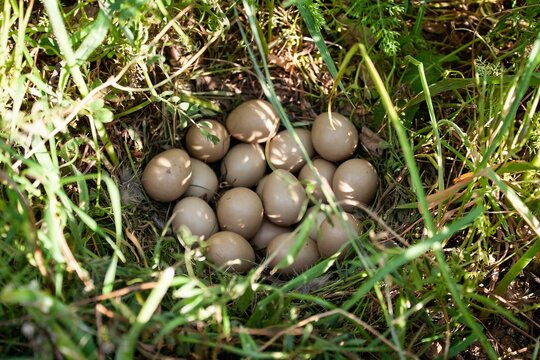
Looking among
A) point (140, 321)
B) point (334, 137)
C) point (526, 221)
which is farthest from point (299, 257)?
point (140, 321)

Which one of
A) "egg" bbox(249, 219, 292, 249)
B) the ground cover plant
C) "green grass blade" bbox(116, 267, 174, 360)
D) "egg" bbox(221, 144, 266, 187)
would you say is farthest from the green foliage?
"green grass blade" bbox(116, 267, 174, 360)

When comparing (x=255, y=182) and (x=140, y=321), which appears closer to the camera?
(x=140, y=321)

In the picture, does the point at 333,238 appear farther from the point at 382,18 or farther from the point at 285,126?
the point at 382,18

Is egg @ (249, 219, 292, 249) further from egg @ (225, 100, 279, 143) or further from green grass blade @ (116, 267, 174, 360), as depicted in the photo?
green grass blade @ (116, 267, 174, 360)

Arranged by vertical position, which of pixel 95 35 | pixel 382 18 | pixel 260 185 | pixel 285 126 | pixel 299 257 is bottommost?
pixel 299 257

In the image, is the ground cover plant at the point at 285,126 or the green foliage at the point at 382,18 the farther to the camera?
the green foliage at the point at 382,18

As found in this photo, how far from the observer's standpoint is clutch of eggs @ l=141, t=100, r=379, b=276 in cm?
177

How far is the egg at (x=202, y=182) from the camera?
190 cm

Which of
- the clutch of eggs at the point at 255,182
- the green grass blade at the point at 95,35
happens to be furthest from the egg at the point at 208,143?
the green grass blade at the point at 95,35

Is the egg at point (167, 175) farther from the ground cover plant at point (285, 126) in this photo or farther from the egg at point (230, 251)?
the egg at point (230, 251)

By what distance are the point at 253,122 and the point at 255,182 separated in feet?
0.65

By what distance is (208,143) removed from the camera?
74.4 inches

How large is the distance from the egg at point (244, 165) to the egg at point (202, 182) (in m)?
0.06

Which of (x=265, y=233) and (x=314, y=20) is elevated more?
(x=314, y=20)
